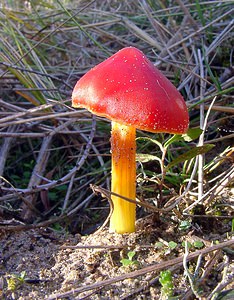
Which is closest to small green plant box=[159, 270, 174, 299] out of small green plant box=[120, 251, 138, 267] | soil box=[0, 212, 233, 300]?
soil box=[0, 212, 233, 300]

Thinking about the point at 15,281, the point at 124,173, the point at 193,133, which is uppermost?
the point at 193,133

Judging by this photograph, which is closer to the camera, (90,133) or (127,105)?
(127,105)

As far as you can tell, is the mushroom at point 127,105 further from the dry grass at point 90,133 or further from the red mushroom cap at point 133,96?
the dry grass at point 90,133

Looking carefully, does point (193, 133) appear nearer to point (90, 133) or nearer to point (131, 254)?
point (131, 254)

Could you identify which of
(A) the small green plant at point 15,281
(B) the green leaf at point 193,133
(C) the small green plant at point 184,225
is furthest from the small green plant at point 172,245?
(A) the small green plant at point 15,281

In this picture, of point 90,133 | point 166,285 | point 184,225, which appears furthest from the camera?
point 90,133

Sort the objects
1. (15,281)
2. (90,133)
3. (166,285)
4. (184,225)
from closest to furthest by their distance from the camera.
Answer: (166,285) → (15,281) → (184,225) → (90,133)

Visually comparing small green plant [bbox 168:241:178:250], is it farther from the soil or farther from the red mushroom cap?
the red mushroom cap

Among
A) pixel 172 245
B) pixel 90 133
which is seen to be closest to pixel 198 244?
pixel 172 245
